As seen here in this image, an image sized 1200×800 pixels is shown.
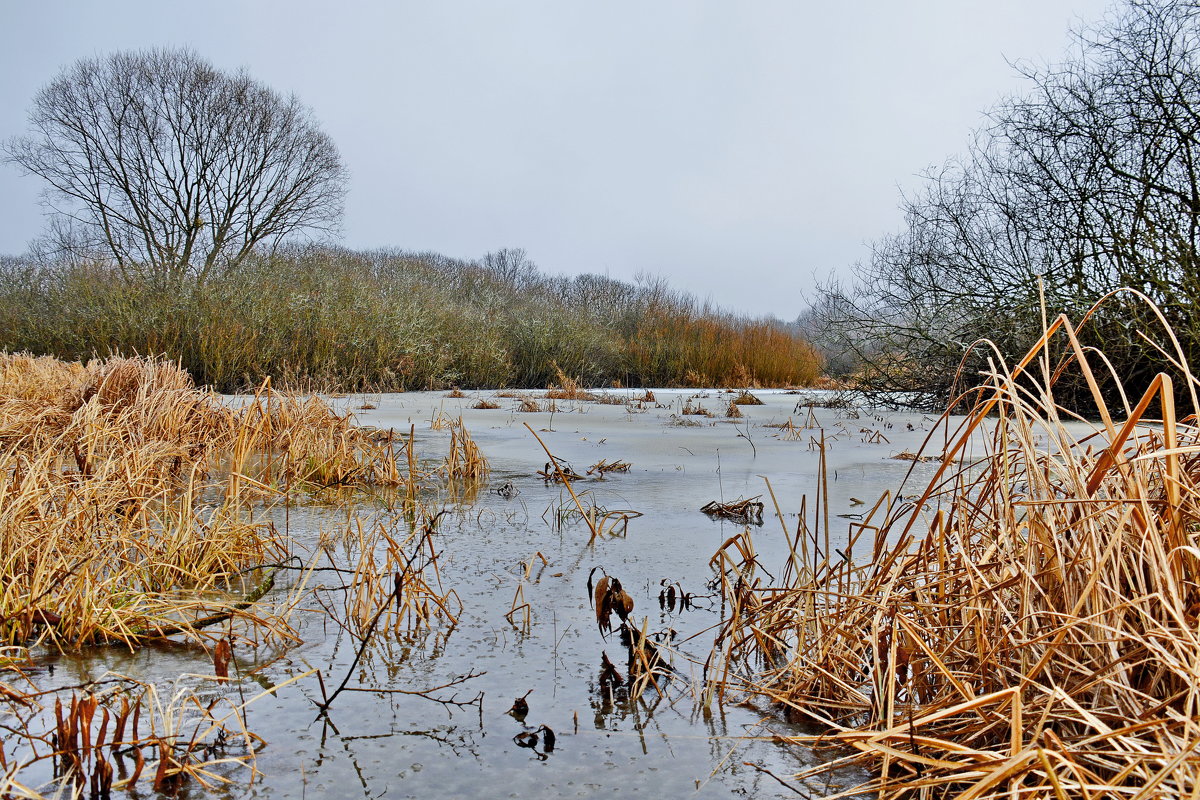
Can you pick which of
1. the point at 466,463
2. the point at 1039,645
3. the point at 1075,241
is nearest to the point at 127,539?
the point at 1039,645

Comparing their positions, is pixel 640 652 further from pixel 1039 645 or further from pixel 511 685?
pixel 1039 645

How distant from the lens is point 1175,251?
7.97m

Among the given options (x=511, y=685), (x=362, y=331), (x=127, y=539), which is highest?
(x=362, y=331)

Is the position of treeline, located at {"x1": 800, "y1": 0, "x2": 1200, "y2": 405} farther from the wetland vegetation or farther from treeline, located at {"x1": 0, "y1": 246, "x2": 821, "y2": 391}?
treeline, located at {"x1": 0, "y1": 246, "x2": 821, "y2": 391}

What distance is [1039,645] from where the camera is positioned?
4.50 feet

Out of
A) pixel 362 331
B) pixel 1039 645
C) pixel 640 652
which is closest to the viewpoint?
pixel 1039 645

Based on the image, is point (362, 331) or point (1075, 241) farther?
point (362, 331)

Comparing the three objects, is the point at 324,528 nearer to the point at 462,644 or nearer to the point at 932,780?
the point at 462,644

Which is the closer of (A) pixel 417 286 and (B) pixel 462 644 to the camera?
(B) pixel 462 644


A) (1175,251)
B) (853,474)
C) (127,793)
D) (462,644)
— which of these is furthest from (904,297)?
(127,793)

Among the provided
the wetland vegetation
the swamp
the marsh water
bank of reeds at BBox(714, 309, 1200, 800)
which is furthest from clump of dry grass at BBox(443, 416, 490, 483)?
bank of reeds at BBox(714, 309, 1200, 800)

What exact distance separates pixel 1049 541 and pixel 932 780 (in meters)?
0.57

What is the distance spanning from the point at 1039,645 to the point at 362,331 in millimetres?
13888

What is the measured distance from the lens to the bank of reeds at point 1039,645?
1098 millimetres
